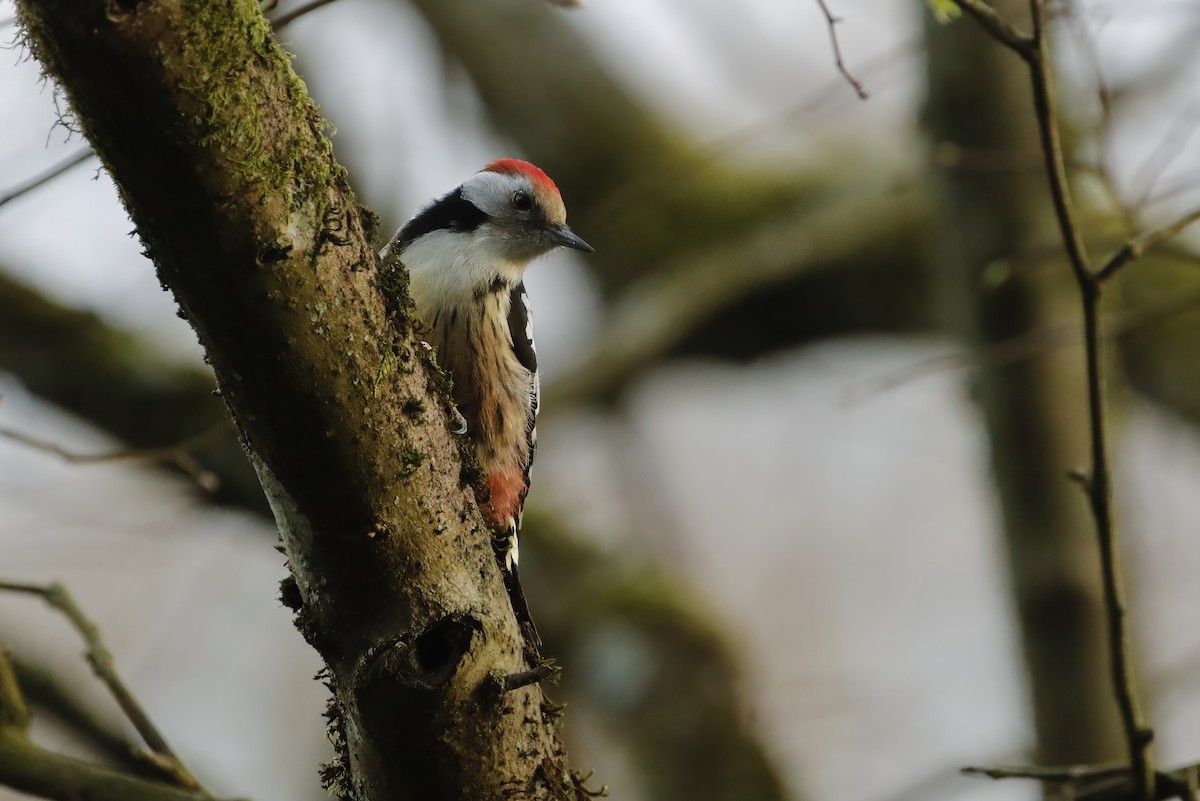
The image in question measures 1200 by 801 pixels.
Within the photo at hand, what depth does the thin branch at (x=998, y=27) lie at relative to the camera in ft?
7.70

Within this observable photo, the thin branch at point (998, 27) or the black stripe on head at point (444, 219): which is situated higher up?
the black stripe on head at point (444, 219)

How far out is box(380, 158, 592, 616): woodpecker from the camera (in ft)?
11.7

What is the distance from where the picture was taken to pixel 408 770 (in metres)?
1.98

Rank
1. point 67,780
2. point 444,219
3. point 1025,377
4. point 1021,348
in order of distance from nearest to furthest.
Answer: point 67,780 < point 444,219 < point 1021,348 < point 1025,377

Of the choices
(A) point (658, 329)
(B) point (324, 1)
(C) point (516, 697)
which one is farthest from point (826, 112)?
(C) point (516, 697)

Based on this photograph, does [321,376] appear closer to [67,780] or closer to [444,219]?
[67,780]

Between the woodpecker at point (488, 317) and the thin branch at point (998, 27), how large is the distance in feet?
5.42

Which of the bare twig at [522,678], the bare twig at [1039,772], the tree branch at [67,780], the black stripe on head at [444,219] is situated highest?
the black stripe on head at [444,219]

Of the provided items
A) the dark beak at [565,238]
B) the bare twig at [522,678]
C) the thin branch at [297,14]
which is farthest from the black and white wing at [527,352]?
the bare twig at [522,678]

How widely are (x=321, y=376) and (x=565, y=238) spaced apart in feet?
8.65

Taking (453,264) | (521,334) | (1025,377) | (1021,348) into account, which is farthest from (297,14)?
(1025,377)

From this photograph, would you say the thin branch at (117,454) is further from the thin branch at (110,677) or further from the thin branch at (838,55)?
the thin branch at (838,55)

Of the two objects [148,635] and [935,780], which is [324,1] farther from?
[148,635]

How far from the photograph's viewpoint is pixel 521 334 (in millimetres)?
3863
